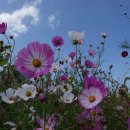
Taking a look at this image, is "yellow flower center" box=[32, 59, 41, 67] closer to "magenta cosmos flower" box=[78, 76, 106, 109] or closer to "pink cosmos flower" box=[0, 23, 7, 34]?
"magenta cosmos flower" box=[78, 76, 106, 109]

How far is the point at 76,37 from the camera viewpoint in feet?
6.24

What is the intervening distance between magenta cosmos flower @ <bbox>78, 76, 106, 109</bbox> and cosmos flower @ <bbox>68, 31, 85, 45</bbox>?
609 millimetres

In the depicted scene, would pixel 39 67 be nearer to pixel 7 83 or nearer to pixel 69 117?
pixel 69 117

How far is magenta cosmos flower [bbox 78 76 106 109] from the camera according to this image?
124 cm

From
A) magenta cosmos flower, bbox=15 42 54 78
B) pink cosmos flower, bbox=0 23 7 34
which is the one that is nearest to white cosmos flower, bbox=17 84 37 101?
magenta cosmos flower, bbox=15 42 54 78

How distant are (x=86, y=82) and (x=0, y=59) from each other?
1018mm

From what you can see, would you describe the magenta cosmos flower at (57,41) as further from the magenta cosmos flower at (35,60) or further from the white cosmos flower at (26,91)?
the magenta cosmos flower at (35,60)

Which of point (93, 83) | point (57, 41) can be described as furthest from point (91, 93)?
point (57, 41)

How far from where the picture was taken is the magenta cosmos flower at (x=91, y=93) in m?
1.24

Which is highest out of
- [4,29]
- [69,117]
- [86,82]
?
[4,29]

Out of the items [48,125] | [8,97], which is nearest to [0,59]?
[8,97]

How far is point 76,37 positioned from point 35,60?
66 cm

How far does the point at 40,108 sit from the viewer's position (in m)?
2.62

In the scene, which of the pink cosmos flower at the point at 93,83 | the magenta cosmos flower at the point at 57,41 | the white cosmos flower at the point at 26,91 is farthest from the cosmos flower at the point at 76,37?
the magenta cosmos flower at the point at 57,41
